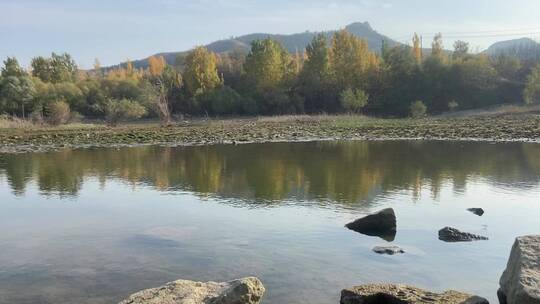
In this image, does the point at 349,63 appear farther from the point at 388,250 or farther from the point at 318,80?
the point at 388,250

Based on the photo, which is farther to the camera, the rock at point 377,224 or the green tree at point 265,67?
the green tree at point 265,67

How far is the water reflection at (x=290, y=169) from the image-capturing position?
18.8 m

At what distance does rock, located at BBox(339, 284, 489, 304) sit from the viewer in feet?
24.8

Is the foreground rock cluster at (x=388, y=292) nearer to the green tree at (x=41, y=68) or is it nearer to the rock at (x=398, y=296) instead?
the rock at (x=398, y=296)

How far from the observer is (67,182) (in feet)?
70.3

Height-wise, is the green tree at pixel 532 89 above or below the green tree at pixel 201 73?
below

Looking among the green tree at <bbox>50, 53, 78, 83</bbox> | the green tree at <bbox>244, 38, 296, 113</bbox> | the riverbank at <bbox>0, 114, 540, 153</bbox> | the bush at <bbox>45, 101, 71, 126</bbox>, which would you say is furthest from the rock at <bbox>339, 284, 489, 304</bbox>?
the green tree at <bbox>50, 53, 78, 83</bbox>

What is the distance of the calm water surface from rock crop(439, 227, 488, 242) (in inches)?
11.9

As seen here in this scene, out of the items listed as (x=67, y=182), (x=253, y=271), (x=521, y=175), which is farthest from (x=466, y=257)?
(x=67, y=182)

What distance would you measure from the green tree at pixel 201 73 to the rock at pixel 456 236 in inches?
2826

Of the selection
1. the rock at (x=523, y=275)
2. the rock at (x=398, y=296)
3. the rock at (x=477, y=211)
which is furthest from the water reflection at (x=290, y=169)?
the rock at (x=523, y=275)

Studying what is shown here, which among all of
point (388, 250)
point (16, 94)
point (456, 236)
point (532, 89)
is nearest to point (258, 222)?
point (388, 250)

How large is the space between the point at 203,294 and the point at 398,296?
2.94m

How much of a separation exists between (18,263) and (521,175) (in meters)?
18.4
